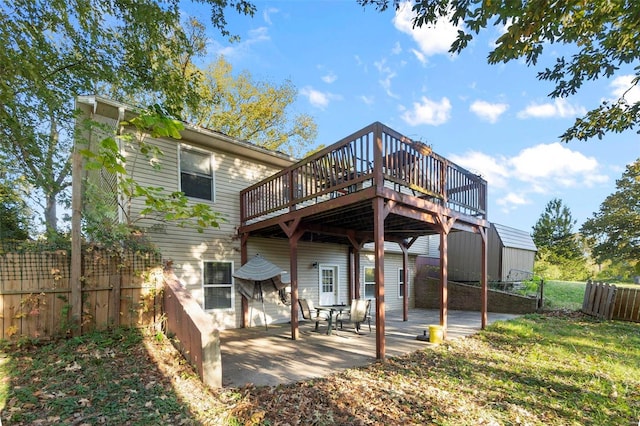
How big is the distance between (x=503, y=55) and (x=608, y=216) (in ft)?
70.9

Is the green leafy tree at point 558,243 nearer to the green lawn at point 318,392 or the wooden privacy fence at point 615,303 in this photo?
the wooden privacy fence at point 615,303

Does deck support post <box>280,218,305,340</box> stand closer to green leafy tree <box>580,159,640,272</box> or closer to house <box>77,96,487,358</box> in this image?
house <box>77,96,487,358</box>

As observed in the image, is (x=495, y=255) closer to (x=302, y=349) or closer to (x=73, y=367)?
(x=302, y=349)

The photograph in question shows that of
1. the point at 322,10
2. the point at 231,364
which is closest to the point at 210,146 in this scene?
the point at 322,10

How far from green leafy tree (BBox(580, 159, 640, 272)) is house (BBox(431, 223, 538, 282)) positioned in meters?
6.86

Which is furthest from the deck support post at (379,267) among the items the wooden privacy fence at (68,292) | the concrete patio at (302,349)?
the wooden privacy fence at (68,292)

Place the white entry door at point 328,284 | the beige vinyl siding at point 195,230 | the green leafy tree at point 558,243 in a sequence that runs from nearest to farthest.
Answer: the beige vinyl siding at point 195,230
the white entry door at point 328,284
the green leafy tree at point 558,243

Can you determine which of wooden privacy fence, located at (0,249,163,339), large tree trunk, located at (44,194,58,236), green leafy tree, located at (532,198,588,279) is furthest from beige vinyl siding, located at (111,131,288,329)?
green leafy tree, located at (532,198,588,279)

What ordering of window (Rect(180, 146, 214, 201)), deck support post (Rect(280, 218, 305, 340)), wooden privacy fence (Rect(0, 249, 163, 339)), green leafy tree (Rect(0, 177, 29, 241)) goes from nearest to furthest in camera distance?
wooden privacy fence (Rect(0, 249, 163, 339))
deck support post (Rect(280, 218, 305, 340))
window (Rect(180, 146, 214, 201))
green leafy tree (Rect(0, 177, 29, 241))

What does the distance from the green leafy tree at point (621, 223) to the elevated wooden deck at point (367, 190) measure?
645 inches

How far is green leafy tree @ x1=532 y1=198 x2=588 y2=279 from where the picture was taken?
26.6m

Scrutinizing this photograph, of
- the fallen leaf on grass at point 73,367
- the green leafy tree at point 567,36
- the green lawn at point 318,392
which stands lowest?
the green lawn at point 318,392

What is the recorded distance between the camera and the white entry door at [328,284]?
11.1 metres

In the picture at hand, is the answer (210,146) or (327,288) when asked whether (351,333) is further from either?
(210,146)
